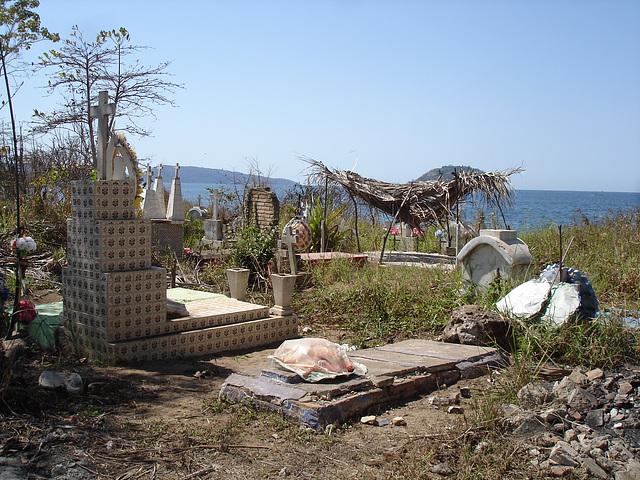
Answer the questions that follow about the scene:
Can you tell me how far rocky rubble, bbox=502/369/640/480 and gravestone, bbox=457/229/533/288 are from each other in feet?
10.8

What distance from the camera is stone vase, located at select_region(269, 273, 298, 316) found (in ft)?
27.7

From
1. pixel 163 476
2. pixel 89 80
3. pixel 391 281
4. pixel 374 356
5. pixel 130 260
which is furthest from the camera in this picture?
pixel 89 80

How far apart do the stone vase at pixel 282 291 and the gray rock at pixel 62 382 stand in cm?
333

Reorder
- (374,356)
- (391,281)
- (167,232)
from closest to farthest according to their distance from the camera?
(374,356)
(391,281)
(167,232)

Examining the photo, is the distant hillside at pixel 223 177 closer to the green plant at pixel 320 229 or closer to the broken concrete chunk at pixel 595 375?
the green plant at pixel 320 229

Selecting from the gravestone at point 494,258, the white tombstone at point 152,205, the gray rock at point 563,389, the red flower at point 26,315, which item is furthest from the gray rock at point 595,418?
the white tombstone at point 152,205

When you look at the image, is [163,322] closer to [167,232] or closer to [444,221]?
[167,232]

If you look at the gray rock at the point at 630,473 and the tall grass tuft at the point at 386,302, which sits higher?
the tall grass tuft at the point at 386,302

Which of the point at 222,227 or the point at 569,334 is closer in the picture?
the point at 569,334

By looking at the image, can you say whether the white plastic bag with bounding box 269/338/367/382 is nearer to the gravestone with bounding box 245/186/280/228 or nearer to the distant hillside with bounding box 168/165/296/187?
the gravestone with bounding box 245/186/280/228

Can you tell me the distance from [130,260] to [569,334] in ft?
16.3

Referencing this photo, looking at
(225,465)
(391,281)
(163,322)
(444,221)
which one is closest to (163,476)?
(225,465)

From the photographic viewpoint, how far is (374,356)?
260 inches

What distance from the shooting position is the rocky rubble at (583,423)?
13.5 ft
